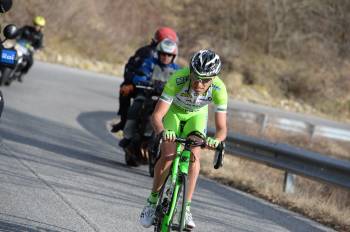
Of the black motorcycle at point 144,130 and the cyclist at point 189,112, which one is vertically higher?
the cyclist at point 189,112

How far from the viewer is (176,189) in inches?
238

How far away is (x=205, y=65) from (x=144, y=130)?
4.82 meters

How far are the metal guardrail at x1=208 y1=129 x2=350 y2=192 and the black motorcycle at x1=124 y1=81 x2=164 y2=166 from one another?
160cm

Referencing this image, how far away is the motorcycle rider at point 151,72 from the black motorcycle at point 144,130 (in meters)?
0.06

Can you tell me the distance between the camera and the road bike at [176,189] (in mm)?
6000

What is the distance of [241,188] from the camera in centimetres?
1054

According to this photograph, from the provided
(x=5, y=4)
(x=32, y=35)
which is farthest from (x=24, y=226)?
(x=32, y=35)

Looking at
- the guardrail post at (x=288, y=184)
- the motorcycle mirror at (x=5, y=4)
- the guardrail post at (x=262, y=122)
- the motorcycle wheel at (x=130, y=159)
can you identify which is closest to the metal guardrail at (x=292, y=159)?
the guardrail post at (x=288, y=184)

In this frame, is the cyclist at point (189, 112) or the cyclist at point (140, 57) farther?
the cyclist at point (140, 57)

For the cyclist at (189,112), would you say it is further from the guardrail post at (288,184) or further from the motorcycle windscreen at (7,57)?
the guardrail post at (288,184)

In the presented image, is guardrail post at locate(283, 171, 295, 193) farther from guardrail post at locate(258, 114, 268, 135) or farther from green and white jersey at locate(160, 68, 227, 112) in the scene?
guardrail post at locate(258, 114, 268, 135)

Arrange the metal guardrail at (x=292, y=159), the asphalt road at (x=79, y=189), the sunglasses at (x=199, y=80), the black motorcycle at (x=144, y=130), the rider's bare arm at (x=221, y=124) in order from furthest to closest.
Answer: the black motorcycle at (x=144, y=130)
the metal guardrail at (x=292, y=159)
the asphalt road at (x=79, y=189)
the rider's bare arm at (x=221, y=124)
the sunglasses at (x=199, y=80)

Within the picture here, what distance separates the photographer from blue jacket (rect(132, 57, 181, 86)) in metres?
10.9

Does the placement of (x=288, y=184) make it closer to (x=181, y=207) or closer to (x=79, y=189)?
(x=79, y=189)
